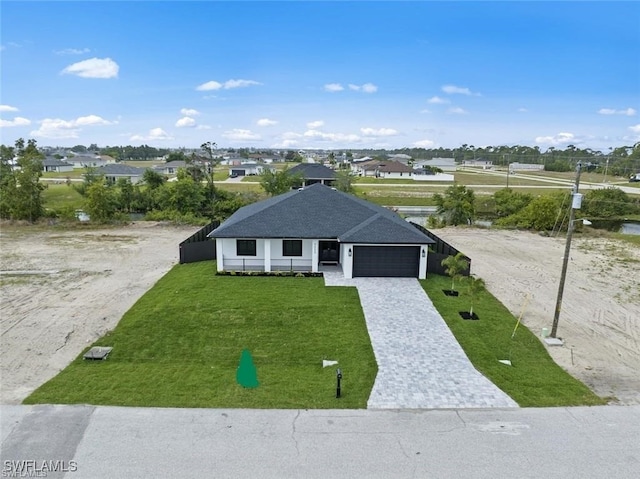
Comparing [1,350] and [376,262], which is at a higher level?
[376,262]

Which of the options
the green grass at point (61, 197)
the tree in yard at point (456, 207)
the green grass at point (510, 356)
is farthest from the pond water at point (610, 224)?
the green grass at point (61, 197)

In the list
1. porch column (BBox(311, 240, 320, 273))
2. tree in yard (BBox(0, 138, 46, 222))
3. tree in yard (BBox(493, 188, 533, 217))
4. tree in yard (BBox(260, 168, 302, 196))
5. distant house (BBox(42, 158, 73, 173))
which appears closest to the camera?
porch column (BBox(311, 240, 320, 273))

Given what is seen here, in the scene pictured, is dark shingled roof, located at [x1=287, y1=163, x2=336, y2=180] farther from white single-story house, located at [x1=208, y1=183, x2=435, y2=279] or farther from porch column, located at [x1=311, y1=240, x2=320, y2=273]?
porch column, located at [x1=311, y1=240, x2=320, y2=273]

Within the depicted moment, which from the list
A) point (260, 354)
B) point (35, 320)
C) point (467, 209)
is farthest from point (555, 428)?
point (467, 209)

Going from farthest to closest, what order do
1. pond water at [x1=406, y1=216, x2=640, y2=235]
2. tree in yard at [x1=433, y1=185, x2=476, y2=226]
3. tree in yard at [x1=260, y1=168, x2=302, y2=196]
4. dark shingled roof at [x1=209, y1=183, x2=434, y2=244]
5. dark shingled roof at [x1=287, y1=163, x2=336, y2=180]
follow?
1. dark shingled roof at [x1=287, y1=163, x2=336, y2=180]
2. tree in yard at [x1=260, y1=168, x2=302, y2=196]
3. pond water at [x1=406, y1=216, x2=640, y2=235]
4. tree in yard at [x1=433, y1=185, x2=476, y2=226]
5. dark shingled roof at [x1=209, y1=183, x2=434, y2=244]

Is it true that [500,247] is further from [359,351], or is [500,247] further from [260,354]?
[260,354]

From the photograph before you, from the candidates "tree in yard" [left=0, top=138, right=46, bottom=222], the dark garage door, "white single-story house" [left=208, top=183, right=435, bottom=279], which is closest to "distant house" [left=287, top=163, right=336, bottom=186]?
"tree in yard" [left=0, top=138, right=46, bottom=222]
